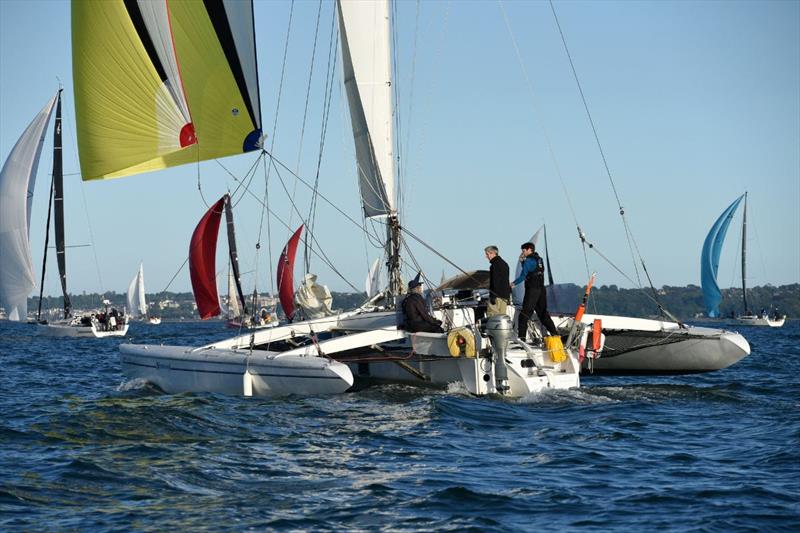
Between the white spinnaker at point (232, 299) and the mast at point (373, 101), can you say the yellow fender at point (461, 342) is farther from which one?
the white spinnaker at point (232, 299)

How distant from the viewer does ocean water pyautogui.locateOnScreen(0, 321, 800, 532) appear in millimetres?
6852


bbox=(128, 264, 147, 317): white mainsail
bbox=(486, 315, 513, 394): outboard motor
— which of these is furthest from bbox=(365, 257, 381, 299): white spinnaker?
bbox=(128, 264, 147, 317): white mainsail

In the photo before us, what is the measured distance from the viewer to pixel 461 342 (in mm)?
12695

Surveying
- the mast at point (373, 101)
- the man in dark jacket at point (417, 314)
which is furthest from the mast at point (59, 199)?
the man in dark jacket at point (417, 314)

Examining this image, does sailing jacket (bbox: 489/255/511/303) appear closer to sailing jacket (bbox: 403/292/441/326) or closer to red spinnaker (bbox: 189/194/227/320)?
sailing jacket (bbox: 403/292/441/326)

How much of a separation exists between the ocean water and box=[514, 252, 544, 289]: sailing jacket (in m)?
1.64

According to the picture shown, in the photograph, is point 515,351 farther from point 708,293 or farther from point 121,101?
point 708,293

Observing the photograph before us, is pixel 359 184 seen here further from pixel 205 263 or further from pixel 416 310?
pixel 205 263

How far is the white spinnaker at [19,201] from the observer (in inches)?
1799

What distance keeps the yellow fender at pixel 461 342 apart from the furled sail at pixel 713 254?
55897 mm

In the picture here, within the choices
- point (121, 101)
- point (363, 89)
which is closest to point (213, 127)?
point (121, 101)

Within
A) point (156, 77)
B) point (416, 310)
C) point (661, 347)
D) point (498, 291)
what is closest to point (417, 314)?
point (416, 310)

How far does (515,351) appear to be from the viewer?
1319 cm

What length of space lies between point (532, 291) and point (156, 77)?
6.01 m
